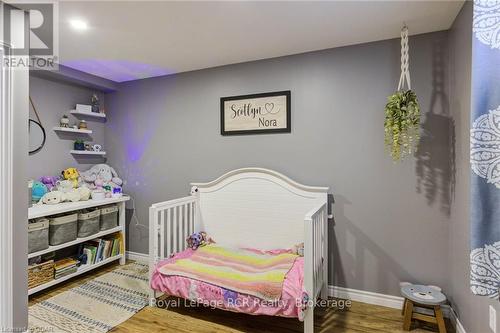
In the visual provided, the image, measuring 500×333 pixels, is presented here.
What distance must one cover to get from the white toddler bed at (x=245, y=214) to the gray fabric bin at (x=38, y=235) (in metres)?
1.02

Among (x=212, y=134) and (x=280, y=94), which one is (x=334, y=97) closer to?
(x=280, y=94)

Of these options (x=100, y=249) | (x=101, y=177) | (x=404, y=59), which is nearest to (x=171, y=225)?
(x=100, y=249)

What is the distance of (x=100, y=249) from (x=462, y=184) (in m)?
3.53

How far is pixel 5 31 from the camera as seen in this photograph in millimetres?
1831

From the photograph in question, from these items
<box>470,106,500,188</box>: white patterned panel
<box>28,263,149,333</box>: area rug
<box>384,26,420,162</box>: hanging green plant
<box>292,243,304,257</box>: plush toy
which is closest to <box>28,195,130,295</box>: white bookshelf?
<box>28,263,149,333</box>: area rug

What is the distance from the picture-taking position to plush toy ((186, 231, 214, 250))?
2.79 m

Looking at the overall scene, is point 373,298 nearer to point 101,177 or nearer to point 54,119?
point 101,177

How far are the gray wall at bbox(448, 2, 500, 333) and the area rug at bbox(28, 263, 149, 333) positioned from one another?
8.05 ft

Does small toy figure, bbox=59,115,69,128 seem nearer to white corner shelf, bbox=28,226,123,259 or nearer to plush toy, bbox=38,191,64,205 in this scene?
plush toy, bbox=38,191,64,205

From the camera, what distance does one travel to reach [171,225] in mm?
2855

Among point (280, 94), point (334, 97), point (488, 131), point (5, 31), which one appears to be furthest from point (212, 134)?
point (488, 131)

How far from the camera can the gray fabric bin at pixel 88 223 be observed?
2961mm

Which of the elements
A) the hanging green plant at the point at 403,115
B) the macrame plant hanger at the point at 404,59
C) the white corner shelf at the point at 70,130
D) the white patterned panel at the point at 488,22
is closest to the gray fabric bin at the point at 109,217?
the white corner shelf at the point at 70,130

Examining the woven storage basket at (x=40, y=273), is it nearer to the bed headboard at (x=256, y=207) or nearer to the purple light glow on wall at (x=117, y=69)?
the bed headboard at (x=256, y=207)
